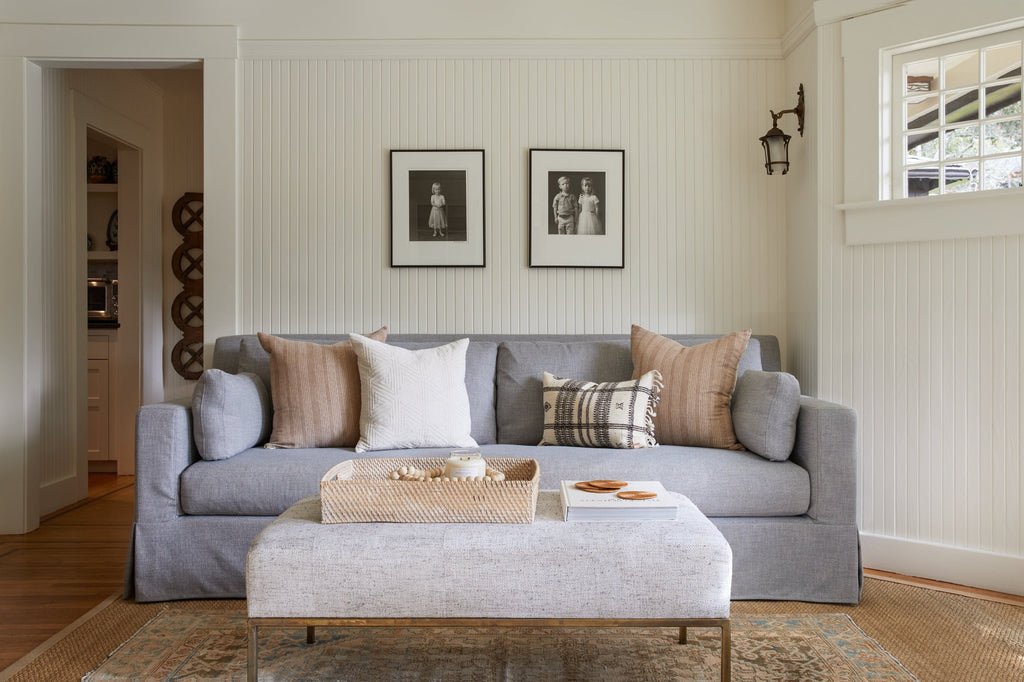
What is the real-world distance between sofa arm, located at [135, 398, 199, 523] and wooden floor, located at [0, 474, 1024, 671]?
38 cm

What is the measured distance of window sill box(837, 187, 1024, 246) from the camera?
255 cm

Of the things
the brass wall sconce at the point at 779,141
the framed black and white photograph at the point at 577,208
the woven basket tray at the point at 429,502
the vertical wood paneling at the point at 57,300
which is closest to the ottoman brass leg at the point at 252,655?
the woven basket tray at the point at 429,502

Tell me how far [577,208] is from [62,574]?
261 cm

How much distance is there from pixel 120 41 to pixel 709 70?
9.08 feet

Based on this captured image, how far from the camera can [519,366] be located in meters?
3.08

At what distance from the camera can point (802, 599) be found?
2.43 metres

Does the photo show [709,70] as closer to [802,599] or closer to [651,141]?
[651,141]

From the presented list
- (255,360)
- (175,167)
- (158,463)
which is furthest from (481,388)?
(175,167)

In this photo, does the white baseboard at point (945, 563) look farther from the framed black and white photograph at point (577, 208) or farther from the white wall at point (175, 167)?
the white wall at point (175, 167)

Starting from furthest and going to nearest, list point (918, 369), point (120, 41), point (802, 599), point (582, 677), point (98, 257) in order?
point (98, 257)
point (120, 41)
point (918, 369)
point (802, 599)
point (582, 677)

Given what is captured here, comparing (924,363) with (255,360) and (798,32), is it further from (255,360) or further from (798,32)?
(255,360)

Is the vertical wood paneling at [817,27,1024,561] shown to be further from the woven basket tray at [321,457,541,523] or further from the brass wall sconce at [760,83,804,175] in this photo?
the woven basket tray at [321,457,541,523]

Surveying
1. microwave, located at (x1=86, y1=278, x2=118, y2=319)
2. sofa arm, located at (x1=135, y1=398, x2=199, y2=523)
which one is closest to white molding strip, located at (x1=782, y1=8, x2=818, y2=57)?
sofa arm, located at (x1=135, y1=398, x2=199, y2=523)

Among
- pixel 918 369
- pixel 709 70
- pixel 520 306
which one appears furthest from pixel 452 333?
pixel 918 369
